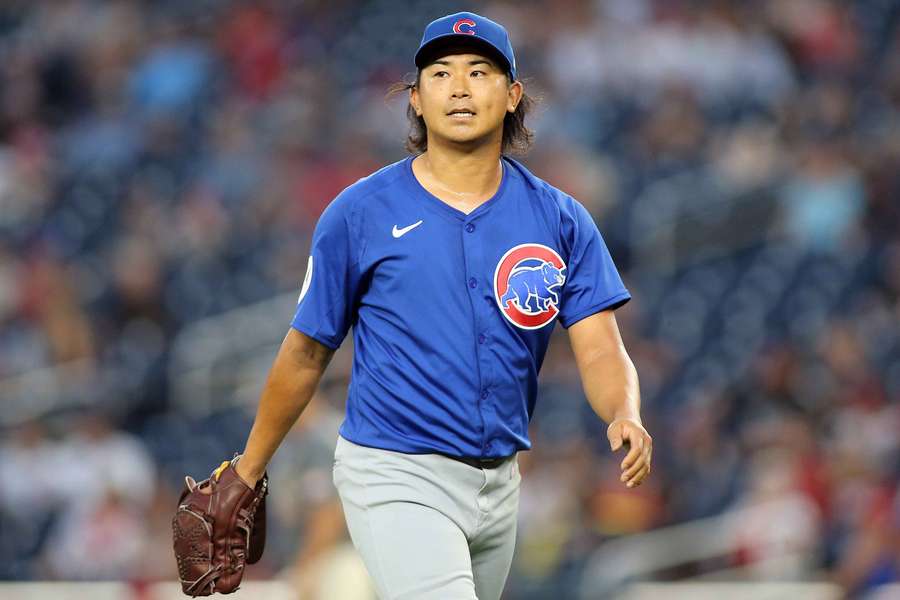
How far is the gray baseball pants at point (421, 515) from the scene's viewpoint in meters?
3.51

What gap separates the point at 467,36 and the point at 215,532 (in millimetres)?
1353

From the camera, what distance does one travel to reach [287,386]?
3.69m

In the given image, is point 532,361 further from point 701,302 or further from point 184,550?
point 701,302

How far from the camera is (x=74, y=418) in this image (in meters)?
9.40

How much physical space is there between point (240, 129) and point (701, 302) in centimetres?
357

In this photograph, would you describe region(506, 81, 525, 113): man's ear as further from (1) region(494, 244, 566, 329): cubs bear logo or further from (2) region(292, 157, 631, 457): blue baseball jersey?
(1) region(494, 244, 566, 329): cubs bear logo

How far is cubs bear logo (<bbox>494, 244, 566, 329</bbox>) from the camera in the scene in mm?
3656

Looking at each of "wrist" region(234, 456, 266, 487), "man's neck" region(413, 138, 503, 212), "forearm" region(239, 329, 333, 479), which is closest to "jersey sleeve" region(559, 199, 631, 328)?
"man's neck" region(413, 138, 503, 212)

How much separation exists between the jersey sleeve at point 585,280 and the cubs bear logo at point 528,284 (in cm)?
7

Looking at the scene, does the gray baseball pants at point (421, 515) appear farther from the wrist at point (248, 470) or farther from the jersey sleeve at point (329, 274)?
the jersey sleeve at point (329, 274)

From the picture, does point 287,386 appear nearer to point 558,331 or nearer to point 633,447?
point 633,447

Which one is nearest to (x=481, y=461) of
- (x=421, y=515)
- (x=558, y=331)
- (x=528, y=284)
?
(x=421, y=515)

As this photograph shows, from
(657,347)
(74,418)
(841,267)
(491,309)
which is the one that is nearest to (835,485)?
(657,347)

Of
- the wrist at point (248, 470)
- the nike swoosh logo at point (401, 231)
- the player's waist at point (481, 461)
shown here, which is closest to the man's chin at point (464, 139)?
the nike swoosh logo at point (401, 231)
